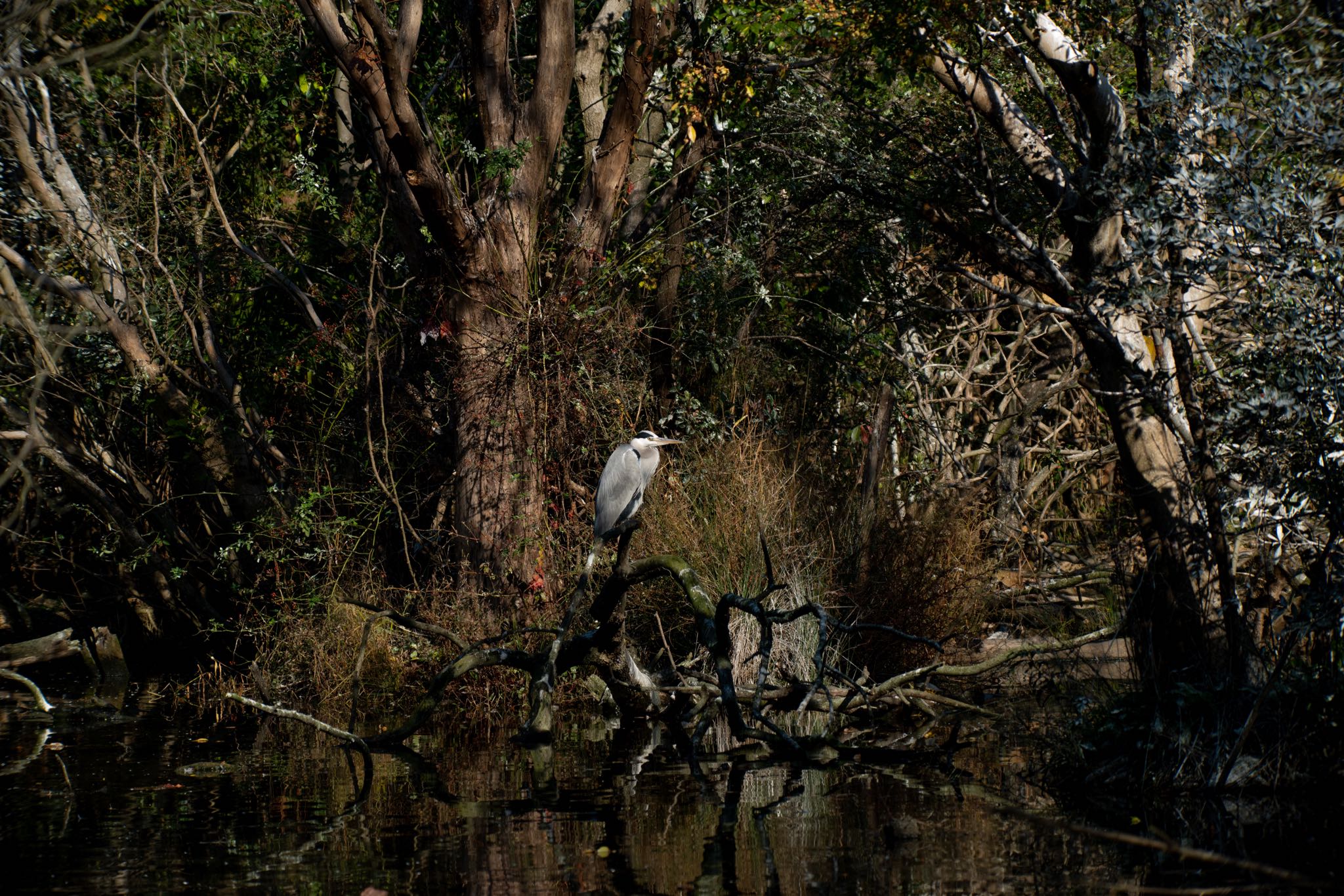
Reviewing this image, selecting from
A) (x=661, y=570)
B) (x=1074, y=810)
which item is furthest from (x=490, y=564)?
(x=1074, y=810)

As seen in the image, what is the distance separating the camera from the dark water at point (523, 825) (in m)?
4.70

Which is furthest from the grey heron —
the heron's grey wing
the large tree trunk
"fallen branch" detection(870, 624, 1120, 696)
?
the large tree trunk

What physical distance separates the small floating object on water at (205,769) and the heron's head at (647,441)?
317 cm

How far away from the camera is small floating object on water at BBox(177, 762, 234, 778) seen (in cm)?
710

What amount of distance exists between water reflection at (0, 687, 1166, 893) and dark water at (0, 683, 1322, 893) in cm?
1

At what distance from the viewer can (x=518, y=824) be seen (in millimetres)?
5648

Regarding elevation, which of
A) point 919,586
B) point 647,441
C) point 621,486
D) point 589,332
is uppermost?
point 589,332

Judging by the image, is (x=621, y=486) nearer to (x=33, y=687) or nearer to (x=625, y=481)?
(x=625, y=481)

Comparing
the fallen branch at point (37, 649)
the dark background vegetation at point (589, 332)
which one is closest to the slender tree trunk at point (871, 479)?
the dark background vegetation at point (589, 332)

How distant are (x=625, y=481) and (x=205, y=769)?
3050 millimetres

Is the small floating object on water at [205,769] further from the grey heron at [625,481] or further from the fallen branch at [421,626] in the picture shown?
the grey heron at [625,481]

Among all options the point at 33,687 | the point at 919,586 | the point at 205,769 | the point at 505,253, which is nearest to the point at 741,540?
the point at 919,586

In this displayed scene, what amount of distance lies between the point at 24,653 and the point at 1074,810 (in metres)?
8.02

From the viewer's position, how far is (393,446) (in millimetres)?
10406
